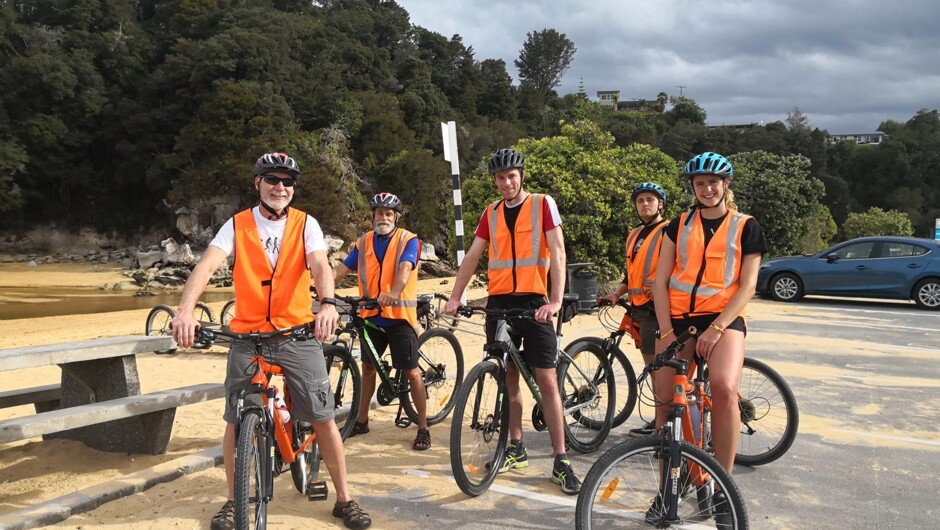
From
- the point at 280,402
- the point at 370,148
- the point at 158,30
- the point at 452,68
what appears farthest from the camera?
the point at 452,68

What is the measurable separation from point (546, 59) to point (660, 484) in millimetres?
102677

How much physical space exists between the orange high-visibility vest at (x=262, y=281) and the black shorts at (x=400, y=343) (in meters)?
1.62

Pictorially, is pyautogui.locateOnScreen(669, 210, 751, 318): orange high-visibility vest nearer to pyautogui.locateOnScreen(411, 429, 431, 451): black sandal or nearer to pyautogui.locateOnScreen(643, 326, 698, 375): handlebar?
pyautogui.locateOnScreen(643, 326, 698, 375): handlebar

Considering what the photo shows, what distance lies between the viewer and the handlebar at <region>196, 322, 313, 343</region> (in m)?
3.14

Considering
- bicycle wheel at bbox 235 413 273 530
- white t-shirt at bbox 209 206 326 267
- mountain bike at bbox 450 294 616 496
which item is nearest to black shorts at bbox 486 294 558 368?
mountain bike at bbox 450 294 616 496

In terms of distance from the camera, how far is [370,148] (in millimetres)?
47500

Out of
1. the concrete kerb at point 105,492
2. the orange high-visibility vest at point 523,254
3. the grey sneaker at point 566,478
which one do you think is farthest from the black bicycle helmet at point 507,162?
the concrete kerb at point 105,492

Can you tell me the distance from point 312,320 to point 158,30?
64.5 m

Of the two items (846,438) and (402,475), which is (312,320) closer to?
(402,475)

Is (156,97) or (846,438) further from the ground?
(156,97)

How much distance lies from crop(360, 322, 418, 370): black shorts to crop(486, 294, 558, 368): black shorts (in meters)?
0.97

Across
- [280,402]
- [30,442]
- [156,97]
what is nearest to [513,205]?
[280,402]

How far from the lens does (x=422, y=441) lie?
494cm

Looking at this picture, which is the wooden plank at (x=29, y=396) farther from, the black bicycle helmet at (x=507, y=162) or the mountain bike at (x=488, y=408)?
the black bicycle helmet at (x=507, y=162)
